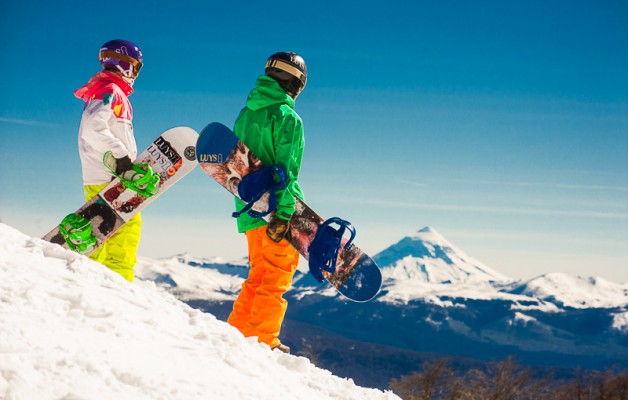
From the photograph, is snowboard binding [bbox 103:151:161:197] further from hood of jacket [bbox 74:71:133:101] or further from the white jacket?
hood of jacket [bbox 74:71:133:101]

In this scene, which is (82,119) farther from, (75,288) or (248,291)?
(75,288)

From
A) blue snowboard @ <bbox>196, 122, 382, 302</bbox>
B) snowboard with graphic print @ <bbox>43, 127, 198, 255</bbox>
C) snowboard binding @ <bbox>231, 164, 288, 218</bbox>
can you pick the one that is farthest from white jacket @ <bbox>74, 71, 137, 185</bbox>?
snowboard binding @ <bbox>231, 164, 288, 218</bbox>

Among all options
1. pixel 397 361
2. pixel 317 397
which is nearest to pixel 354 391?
pixel 317 397

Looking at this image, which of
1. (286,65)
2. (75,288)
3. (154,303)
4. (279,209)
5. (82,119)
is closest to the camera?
(75,288)

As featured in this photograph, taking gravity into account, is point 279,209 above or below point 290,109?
below

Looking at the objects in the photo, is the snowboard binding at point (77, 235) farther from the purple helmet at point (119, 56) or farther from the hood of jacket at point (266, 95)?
the hood of jacket at point (266, 95)

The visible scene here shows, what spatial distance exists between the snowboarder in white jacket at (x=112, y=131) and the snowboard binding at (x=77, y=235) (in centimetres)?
15

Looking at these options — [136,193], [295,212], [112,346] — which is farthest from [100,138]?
[112,346]

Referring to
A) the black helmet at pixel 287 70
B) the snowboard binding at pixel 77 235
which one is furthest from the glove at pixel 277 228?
the snowboard binding at pixel 77 235

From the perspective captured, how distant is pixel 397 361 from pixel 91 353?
646 ft

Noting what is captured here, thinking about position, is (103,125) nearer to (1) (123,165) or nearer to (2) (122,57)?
(1) (123,165)

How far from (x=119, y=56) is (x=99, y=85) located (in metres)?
0.52

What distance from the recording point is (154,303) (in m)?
3.98

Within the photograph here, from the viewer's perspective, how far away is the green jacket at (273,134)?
5.42 m
